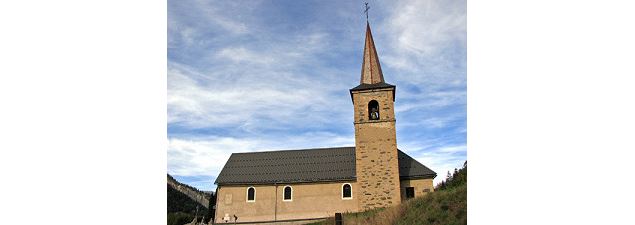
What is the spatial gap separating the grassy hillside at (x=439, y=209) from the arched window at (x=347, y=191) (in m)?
6.75

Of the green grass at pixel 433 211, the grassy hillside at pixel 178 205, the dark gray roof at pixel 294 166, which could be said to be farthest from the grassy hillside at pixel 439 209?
the dark gray roof at pixel 294 166

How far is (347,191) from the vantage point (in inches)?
500

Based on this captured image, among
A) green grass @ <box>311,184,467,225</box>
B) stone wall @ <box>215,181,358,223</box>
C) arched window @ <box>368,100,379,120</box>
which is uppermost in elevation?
arched window @ <box>368,100,379,120</box>

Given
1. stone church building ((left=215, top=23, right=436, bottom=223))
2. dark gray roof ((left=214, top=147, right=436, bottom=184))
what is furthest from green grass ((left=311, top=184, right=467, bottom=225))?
dark gray roof ((left=214, top=147, right=436, bottom=184))

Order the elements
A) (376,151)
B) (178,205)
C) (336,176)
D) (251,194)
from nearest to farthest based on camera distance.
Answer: (178,205) < (376,151) < (336,176) < (251,194)

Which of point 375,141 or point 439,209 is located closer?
point 439,209

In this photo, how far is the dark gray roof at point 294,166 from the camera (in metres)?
13.1

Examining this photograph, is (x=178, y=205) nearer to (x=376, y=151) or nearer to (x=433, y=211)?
(x=433, y=211)

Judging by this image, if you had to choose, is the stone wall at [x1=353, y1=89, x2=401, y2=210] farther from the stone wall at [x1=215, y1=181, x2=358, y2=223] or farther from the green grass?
the green grass

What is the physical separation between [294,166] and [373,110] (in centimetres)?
370

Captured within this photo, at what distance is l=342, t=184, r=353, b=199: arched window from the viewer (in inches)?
496

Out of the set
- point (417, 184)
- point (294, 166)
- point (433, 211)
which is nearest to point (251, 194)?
point (294, 166)
